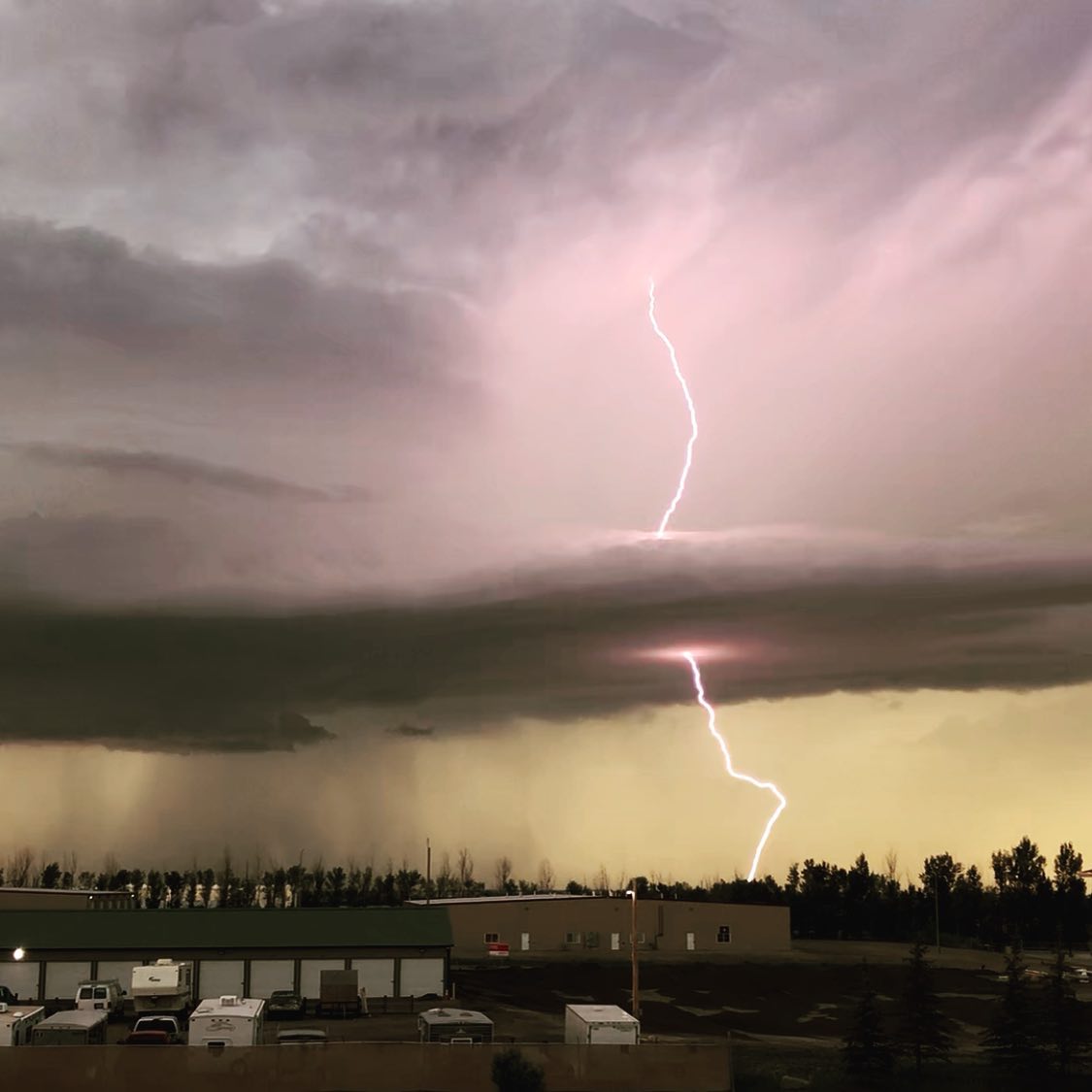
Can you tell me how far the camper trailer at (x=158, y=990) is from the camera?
183 ft

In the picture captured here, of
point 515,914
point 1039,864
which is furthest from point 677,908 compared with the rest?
point 1039,864

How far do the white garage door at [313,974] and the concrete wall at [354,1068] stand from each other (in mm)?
27880

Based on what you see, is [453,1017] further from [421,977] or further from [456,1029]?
[421,977]

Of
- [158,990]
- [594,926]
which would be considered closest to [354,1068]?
[158,990]

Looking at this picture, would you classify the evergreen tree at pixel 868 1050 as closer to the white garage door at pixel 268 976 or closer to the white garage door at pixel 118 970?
the white garage door at pixel 268 976

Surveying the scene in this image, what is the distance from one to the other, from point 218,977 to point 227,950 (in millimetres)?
1286

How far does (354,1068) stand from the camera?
1494 inches

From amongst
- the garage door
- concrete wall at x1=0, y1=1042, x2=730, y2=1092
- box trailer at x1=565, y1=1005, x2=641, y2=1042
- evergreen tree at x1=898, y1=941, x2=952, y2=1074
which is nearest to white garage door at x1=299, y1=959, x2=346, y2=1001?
the garage door

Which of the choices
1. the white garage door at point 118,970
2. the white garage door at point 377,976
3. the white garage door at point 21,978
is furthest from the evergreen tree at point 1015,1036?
the white garage door at point 21,978

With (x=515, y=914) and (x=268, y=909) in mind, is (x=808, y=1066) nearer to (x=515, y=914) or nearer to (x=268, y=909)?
(x=268, y=909)

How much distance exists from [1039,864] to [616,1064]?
152 meters

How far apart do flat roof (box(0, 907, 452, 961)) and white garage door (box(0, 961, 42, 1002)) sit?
→ 46 centimetres

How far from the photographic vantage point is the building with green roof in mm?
64125

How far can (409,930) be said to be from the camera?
221 feet
